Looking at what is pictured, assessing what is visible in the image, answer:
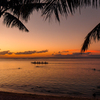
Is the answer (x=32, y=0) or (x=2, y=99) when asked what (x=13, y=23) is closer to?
(x=2, y=99)

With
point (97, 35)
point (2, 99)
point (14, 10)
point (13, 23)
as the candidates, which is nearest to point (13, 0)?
point (14, 10)

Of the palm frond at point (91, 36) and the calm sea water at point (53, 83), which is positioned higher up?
the palm frond at point (91, 36)

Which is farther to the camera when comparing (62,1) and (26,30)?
(26,30)

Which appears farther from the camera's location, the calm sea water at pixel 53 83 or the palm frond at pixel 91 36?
the calm sea water at pixel 53 83

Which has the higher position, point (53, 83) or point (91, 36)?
point (91, 36)

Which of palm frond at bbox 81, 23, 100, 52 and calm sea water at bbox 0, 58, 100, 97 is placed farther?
calm sea water at bbox 0, 58, 100, 97

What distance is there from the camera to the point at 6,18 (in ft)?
20.8

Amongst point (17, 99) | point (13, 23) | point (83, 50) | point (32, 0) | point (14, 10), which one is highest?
point (14, 10)

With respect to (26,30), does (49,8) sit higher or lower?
lower

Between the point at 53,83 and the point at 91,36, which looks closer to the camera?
the point at 91,36

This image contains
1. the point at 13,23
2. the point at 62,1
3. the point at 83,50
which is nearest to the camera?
the point at 62,1

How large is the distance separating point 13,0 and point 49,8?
3352 millimetres

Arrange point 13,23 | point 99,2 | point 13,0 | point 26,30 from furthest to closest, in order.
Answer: point 26,30 < point 13,23 < point 13,0 < point 99,2

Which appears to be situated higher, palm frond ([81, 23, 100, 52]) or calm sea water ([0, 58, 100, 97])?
palm frond ([81, 23, 100, 52])
